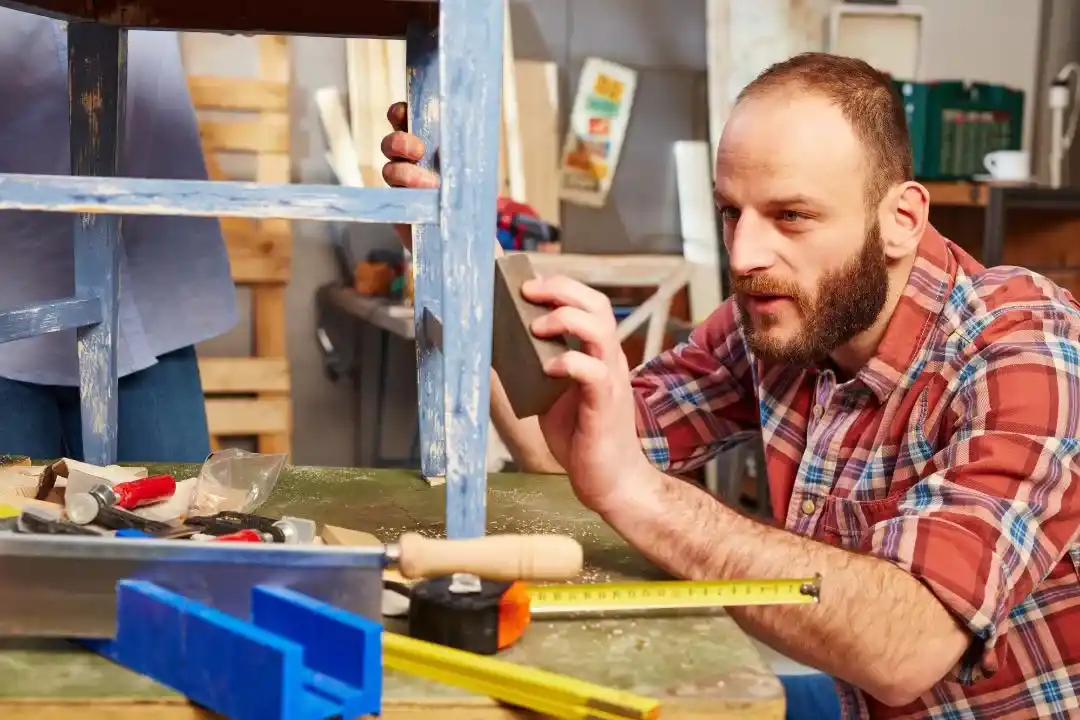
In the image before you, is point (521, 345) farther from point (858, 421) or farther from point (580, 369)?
point (858, 421)

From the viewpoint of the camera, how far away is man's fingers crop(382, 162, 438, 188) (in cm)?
112

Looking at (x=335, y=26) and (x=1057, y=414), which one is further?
(x=335, y=26)

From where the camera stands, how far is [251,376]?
3.08m

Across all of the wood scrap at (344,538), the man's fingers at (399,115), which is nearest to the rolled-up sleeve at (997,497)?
the wood scrap at (344,538)

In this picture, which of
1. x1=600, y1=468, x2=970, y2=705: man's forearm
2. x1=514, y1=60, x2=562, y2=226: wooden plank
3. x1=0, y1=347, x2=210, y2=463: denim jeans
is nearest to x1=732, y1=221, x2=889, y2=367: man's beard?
x1=600, y1=468, x2=970, y2=705: man's forearm

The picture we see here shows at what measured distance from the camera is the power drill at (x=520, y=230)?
3068 mm

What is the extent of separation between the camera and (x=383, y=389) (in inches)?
148

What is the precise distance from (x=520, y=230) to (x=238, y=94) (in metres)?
0.92

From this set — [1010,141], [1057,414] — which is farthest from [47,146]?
[1010,141]

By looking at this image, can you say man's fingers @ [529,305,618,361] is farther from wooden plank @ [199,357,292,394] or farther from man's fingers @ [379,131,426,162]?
wooden plank @ [199,357,292,394]

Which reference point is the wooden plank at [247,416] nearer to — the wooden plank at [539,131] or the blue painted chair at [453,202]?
the wooden plank at [539,131]

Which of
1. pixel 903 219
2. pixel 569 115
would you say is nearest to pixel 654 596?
pixel 903 219

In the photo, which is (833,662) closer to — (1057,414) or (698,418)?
(1057,414)

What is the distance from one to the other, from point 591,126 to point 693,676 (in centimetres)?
325
